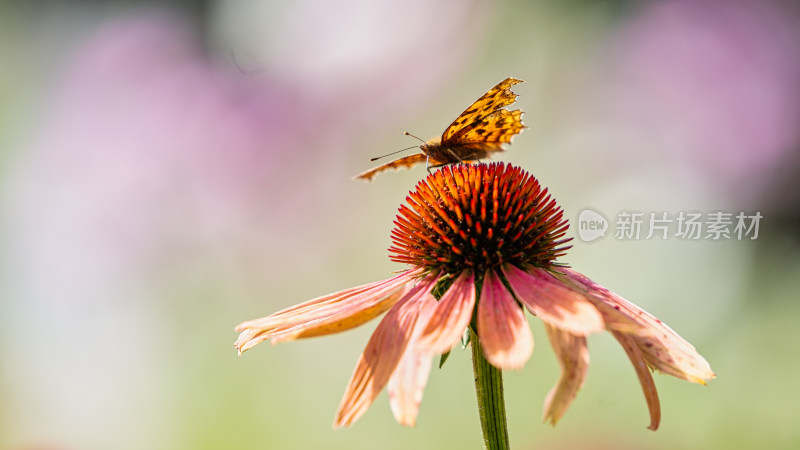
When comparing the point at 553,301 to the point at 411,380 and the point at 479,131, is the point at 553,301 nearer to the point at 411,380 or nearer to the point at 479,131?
the point at 411,380

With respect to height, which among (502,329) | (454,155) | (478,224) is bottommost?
(502,329)

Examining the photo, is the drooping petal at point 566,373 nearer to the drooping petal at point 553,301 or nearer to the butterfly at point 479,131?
the drooping petal at point 553,301

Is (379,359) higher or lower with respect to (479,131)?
lower

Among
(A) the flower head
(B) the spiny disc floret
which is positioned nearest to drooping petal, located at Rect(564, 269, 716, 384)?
(A) the flower head

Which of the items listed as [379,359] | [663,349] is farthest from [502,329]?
[663,349]

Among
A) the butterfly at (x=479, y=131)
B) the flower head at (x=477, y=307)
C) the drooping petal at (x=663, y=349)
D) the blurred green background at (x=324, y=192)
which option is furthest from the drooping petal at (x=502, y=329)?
the blurred green background at (x=324, y=192)

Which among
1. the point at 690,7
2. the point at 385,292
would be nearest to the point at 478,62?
the point at 690,7
